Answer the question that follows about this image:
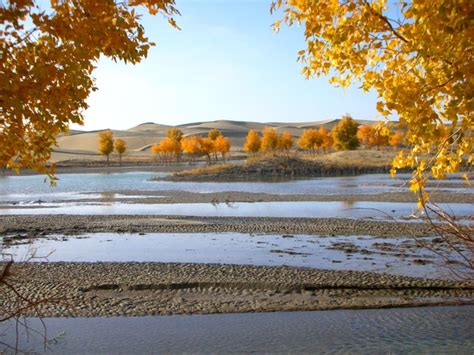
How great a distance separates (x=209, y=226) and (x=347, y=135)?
86.4 meters

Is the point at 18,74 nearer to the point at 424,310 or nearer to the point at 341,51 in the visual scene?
the point at 341,51

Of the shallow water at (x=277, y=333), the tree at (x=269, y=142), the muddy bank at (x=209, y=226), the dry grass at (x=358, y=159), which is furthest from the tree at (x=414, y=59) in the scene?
the tree at (x=269, y=142)

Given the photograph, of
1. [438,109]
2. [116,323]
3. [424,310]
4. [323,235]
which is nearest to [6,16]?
[438,109]

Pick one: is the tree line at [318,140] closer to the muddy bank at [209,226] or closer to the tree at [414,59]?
the muddy bank at [209,226]

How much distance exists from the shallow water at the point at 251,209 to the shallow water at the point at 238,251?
259 inches

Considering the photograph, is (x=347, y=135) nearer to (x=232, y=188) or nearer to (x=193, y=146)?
(x=193, y=146)

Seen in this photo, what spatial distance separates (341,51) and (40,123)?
3054 millimetres

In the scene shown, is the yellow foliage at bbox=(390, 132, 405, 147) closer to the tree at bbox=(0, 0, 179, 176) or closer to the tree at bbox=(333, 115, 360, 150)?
the tree at bbox=(0, 0, 179, 176)

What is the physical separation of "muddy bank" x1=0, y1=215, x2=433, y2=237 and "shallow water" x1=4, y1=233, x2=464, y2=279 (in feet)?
3.51

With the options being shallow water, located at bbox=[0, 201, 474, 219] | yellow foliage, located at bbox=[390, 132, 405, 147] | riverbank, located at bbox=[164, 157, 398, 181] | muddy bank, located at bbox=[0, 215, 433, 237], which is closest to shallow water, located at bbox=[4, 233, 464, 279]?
muddy bank, located at bbox=[0, 215, 433, 237]

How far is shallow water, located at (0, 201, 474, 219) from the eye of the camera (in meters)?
24.3

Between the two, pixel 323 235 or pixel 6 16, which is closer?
pixel 6 16

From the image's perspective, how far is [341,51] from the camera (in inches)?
220

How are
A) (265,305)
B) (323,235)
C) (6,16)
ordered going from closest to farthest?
(6,16), (265,305), (323,235)
